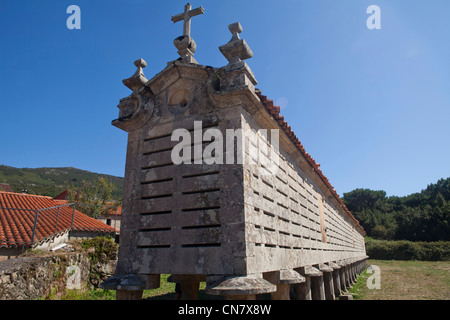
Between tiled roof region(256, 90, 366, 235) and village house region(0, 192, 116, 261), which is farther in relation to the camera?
village house region(0, 192, 116, 261)

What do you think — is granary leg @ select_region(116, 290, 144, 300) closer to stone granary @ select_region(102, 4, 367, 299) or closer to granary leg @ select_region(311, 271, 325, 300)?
stone granary @ select_region(102, 4, 367, 299)

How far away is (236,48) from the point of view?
14.3ft

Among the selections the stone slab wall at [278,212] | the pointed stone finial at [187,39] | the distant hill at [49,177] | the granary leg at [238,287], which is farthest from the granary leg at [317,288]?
the distant hill at [49,177]

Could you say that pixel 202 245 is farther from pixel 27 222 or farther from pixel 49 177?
pixel 49 177

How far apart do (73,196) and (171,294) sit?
73.0ft

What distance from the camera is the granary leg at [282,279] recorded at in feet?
15.0

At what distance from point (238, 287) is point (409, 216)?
58689mm

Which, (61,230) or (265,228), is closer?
(265,228)

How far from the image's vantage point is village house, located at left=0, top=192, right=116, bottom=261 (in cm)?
830

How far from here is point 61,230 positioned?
10.1 meters

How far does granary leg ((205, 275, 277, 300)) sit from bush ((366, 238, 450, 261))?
40719mm

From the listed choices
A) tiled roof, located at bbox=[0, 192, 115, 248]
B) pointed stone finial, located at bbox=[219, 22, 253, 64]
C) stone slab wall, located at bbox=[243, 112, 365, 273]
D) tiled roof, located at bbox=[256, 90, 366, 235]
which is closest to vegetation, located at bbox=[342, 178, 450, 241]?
tiled roof, located at bbox=[256, 90, 366, 235]
